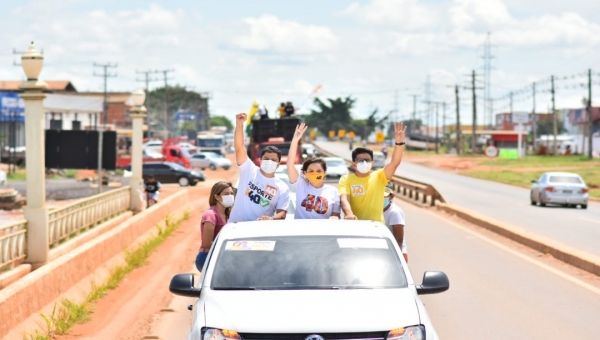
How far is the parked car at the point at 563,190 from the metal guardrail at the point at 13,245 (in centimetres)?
2560

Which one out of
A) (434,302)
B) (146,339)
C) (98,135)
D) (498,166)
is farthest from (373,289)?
(498,166)

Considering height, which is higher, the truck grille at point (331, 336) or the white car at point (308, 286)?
the white car at point (308, 286)

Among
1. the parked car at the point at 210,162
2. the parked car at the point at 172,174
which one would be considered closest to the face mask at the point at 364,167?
the parked car at the point at 172,174

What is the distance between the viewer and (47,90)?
1496 cm

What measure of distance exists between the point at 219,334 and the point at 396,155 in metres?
4.04

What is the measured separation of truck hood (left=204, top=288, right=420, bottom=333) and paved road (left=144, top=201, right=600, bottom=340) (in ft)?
12.7

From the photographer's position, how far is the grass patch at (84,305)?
1077 cm

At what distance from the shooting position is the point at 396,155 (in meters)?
9.92

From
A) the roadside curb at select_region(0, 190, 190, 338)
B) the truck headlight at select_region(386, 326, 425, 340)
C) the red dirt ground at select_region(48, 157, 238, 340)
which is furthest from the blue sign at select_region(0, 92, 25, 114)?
the truck headlight at select_region(386, 326, 425, 340)

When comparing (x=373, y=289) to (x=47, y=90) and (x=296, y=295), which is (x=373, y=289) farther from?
(x=47, y=90)

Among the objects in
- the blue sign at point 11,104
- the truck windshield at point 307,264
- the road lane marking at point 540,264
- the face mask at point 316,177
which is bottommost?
the road lane marking at point 540,264

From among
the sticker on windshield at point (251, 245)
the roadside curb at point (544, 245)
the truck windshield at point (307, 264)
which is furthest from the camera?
the roadside curb at point (544, 245)

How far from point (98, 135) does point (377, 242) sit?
70.1 feet

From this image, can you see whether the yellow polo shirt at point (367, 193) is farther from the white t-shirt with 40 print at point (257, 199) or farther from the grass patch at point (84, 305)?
the grass patch at point (84, 305)
